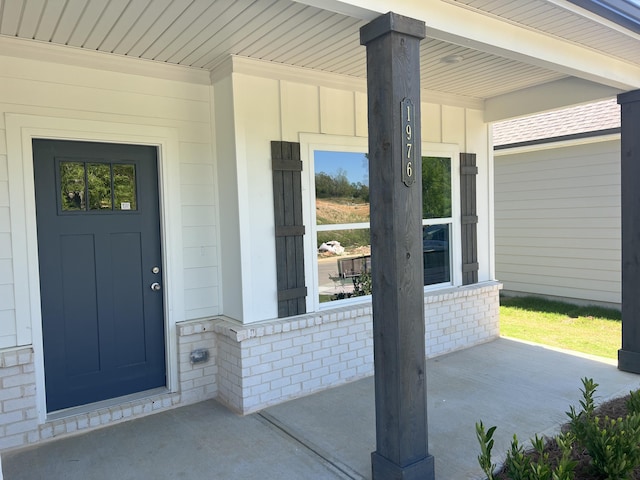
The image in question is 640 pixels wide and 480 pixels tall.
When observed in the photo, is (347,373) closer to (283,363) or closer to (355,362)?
(355,362)

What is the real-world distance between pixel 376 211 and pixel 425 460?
→ 1.43m

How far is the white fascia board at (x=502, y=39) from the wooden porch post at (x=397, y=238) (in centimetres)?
15

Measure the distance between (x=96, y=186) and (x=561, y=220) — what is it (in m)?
7.40

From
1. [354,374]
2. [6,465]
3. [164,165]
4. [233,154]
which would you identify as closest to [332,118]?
[233,154]

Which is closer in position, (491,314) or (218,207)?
(218,207)

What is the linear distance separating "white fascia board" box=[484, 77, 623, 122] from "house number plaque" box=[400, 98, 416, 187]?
3.26 metres

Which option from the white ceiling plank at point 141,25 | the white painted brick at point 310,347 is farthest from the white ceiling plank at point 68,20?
the white painted brick at point 310,347

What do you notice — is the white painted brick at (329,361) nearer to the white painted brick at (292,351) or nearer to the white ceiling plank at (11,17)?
the white painted brick at (292,351)

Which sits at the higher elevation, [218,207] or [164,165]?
[164,165]

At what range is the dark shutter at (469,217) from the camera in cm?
583

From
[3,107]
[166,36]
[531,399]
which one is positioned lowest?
[531,399]

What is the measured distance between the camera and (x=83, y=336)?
12.7 feet

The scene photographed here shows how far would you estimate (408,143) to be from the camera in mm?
2662

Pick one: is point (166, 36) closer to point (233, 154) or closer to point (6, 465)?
point (233, 154)
